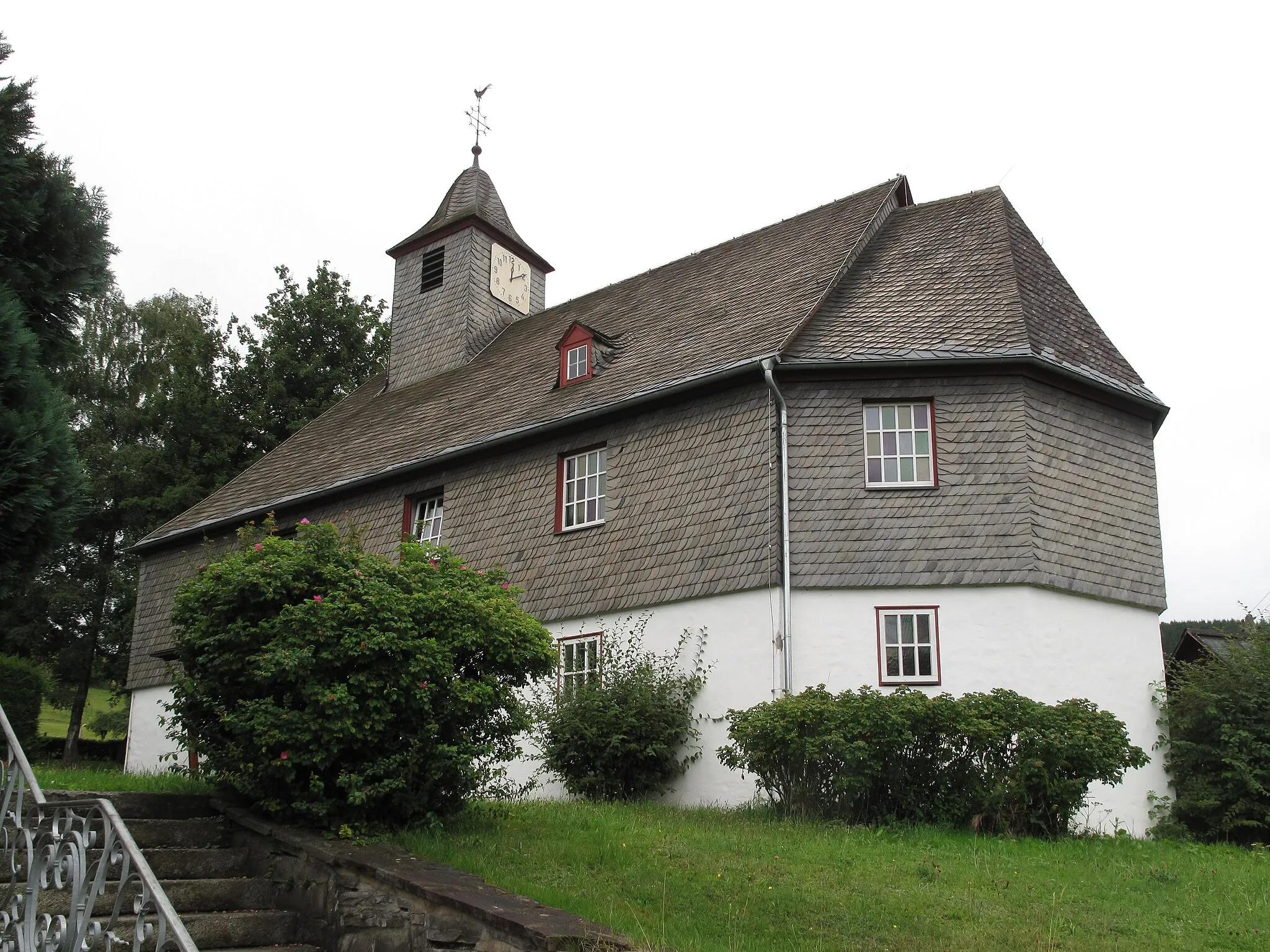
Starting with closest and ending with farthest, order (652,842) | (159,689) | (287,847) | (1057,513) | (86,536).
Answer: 1. (287,847)
2. (652,842)
3. (1057,513)
4. (159,689)
5. (86,536)

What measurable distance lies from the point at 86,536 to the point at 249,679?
26546 millimetres

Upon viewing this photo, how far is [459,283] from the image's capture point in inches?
976

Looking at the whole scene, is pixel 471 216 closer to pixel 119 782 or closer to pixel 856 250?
pixel 856 250

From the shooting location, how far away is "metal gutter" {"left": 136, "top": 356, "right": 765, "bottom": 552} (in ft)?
49.5

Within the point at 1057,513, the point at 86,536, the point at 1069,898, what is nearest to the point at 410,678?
the point at 1069,898

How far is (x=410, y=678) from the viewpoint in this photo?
8875mm

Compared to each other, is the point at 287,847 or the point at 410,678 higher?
the point at 410,678

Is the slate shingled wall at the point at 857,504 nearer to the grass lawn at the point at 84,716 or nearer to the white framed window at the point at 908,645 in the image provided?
the white framed window at the point at 908,645

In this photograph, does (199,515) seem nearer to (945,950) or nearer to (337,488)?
(337,488)

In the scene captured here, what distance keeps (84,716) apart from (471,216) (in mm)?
31925

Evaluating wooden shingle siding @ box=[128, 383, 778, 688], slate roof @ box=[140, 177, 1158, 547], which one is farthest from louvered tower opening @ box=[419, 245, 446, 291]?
wooden shingle siding @ box=[128, 383, 778, 688]

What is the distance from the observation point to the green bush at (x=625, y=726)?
1362 cm

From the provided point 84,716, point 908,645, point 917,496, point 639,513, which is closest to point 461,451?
point 639,513

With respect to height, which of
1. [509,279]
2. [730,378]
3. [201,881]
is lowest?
[201,881]
